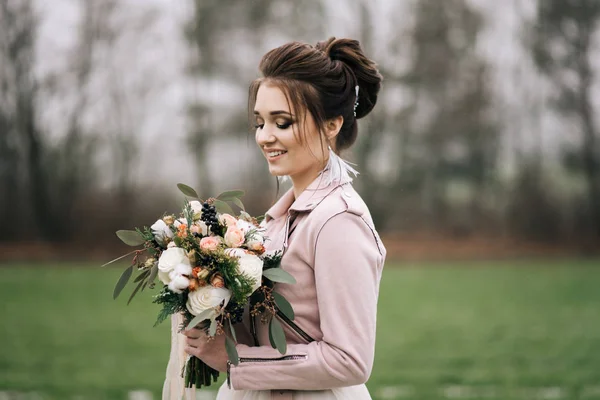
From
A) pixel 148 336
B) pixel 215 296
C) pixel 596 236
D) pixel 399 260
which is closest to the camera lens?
pixel 215 296

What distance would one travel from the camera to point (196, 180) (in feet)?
73.2

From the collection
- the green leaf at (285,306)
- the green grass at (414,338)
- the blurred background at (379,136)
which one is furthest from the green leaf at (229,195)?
the blurred background at (379,136)

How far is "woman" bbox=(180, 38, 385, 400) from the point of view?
2119mm

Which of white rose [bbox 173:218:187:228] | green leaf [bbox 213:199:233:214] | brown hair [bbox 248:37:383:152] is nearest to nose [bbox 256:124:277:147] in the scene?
brown hair [bbox 248:37:383:152]

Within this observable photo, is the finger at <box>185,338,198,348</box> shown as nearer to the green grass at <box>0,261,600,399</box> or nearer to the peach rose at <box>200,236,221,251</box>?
the peach rose at <box>200,236,221,251</box>

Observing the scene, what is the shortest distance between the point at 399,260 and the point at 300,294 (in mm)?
19763

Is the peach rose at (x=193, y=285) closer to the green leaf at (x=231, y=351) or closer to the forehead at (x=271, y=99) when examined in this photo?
the green leaf at (x=231, y=351)

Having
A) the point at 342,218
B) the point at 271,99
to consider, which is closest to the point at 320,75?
the point at 271,99

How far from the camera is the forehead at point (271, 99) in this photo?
7.69 feet

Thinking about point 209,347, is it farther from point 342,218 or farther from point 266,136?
point 266,136

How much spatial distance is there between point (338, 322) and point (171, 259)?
0.52 meters

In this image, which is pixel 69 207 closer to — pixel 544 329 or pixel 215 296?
pixel 544 329

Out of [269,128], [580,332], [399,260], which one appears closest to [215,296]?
[269,128]

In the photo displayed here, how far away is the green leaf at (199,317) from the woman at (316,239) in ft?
0.49
